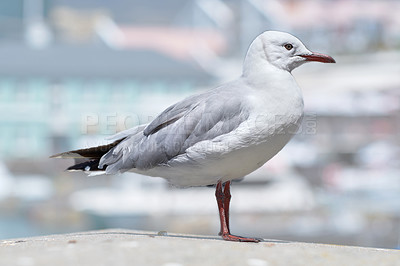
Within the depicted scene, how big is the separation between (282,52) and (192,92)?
2197 cm

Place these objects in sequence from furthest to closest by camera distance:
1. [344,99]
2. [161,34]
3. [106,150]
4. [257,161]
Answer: [161,34], [344,99], [106,150], [257,161]

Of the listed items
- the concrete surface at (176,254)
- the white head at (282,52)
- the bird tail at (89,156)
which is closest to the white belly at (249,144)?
the white head at (282,52)

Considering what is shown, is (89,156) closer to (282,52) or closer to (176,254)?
(176,254)

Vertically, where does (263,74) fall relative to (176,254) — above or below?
above

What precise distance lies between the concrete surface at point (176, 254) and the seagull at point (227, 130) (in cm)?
31

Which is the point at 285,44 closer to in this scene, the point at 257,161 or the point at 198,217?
the point at 257,161

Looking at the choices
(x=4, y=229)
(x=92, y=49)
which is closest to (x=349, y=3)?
(x=92, y=49)

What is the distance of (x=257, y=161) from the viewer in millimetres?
2650

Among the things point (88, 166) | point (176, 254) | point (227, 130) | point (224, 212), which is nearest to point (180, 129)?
point (227, 130)

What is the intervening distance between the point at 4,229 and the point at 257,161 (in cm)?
1123

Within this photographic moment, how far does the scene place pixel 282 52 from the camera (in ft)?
9.21

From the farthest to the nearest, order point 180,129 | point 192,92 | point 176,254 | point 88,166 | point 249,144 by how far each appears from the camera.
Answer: point 192,92
point 88,166
point 180,129
point 249,144
point 176,254

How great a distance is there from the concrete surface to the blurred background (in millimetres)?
2376

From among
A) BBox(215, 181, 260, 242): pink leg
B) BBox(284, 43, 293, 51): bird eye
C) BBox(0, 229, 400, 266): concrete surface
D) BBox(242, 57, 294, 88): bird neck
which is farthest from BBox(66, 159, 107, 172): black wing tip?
BBox(284, 43, 293, 51): bird eye
